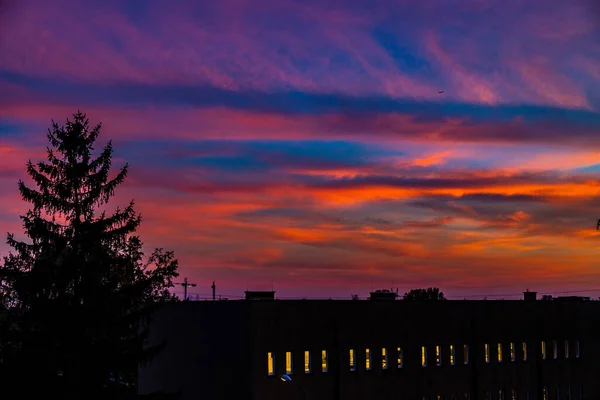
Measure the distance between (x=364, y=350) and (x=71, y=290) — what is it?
63.6 ft

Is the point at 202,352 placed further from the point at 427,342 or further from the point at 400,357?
the point at 427,342

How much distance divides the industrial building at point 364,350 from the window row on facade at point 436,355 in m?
0.07

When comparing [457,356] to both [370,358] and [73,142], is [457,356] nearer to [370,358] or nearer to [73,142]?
[370,358]

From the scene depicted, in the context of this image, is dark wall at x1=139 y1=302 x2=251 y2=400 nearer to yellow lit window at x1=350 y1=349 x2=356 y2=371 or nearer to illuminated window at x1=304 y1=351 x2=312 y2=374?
illuminated window at x1=304 y1=351 x2=312 y2=374

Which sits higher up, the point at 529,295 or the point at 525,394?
the point at 529,295

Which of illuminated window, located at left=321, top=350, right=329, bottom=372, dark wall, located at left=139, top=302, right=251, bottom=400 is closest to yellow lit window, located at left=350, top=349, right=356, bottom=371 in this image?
illuminated window, located at left=321, top=350, right=329, bottom=372

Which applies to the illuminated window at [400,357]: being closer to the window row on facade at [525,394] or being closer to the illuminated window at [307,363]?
the window row on facade at [525,394]

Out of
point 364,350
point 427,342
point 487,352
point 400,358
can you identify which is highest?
point 427,342

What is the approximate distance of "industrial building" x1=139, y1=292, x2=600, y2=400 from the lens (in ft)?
167

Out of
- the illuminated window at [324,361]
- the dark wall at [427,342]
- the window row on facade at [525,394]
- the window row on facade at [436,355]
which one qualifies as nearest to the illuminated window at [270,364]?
the window row on facade at [436,355]

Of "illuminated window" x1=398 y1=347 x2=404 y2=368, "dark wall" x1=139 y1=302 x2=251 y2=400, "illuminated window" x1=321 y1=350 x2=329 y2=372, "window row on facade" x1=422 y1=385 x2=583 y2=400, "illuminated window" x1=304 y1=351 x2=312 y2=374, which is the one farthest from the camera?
"window row on facade" x1=422 y1=385 x2=583 y2=400

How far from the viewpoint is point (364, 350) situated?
183ft

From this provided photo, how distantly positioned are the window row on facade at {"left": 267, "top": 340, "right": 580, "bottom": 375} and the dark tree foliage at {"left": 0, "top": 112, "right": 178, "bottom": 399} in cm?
990

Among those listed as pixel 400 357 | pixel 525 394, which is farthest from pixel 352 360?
pixel 525 394
